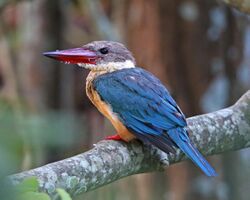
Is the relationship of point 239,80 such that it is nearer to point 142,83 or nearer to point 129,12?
point 129,12

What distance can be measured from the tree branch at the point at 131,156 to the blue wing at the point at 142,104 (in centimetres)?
8

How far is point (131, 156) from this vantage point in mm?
2314

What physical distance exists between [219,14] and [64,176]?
290cm

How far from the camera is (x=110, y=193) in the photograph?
3609 mm

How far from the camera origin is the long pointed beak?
2943 millimetres

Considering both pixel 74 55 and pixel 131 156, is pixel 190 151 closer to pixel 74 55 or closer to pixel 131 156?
pixel 131 156

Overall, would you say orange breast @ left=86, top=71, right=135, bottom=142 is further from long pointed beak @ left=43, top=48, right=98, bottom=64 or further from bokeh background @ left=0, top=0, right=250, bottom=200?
bokeh background @ left=0, top=0, right=250, bottom=200

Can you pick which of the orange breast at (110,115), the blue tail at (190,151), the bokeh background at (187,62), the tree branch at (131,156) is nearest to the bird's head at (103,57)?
the orange breast at (110,115)

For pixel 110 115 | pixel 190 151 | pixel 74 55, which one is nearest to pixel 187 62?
pixel 74 55

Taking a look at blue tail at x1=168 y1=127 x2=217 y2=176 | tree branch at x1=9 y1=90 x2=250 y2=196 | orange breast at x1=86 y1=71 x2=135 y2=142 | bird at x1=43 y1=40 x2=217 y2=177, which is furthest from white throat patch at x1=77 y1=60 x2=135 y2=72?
blue tail at x1=168 y1=127 x2=217 y2=176

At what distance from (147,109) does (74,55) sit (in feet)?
1.65

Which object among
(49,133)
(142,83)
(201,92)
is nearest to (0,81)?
(201,92)

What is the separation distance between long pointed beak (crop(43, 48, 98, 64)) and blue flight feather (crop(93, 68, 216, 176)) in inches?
5.6

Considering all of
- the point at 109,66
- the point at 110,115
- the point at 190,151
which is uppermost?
the point at 109,66
